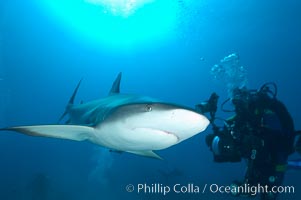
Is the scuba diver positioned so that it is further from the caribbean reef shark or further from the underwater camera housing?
the caribbean reef shark

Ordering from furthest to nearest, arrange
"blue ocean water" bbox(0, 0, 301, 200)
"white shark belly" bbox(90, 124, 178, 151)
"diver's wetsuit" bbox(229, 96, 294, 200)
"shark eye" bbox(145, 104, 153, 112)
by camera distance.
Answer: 1. "blue ocean water" bbox(0, 0, 301, 200)
2. "diver's wetsuit" bbox(229, 96, 294, 200)
3. "white shark belly" bbox(90, 124, 178, 151)
4. "shark eye" bbox(145, 104, 153, 112)

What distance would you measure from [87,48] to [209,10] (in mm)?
35957

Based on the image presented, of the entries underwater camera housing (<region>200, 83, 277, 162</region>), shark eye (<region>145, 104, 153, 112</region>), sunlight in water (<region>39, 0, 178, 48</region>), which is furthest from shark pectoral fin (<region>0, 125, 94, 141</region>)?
sunlight in water (<region>39, 0, 178, 48</region>)

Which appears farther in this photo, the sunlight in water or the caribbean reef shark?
the sunlight in water

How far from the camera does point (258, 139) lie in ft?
17.0

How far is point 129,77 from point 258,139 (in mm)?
76719

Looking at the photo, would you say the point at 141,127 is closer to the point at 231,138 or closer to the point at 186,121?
the point at 186,121

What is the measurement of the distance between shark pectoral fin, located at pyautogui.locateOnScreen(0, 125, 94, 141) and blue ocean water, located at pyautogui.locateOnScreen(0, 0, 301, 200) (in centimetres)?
1719

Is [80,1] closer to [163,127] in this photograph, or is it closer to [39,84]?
[163,127]

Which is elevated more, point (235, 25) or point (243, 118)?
point (235, 25)

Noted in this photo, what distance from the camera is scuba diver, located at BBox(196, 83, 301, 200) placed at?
525 cm

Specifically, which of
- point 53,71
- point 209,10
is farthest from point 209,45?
point 53,71

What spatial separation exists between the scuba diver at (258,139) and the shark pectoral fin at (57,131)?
2.26 metres

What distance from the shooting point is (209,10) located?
1091 inches
